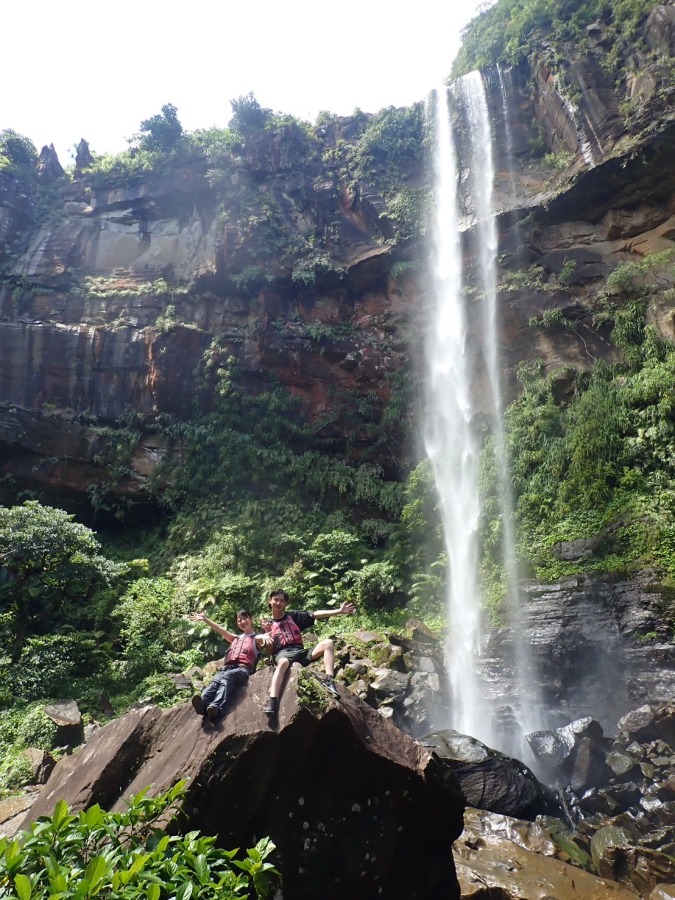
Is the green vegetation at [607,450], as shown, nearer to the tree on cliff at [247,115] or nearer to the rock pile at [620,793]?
the rock pile at [620,793]

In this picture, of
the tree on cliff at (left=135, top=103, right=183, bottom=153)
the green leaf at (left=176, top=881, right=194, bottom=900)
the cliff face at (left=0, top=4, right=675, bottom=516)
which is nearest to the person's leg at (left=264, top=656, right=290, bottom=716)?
the green leaf at (left=176, top=881, right=194, bottom=900)

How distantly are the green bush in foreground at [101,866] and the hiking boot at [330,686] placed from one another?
5.24 ft

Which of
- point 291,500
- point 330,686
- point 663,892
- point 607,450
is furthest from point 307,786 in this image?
point 291,500

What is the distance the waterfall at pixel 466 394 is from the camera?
10.0 m

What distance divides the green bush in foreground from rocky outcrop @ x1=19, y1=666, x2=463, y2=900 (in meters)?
1.18

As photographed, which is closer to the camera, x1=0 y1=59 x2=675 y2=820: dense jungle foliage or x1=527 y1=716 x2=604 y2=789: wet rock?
x1=527 y1=716 x2=604 y2=789: wet rock

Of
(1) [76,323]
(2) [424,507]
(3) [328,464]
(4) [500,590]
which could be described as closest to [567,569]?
(4) [500,590]

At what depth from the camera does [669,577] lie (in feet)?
30.2

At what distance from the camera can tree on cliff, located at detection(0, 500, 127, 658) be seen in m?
10.1

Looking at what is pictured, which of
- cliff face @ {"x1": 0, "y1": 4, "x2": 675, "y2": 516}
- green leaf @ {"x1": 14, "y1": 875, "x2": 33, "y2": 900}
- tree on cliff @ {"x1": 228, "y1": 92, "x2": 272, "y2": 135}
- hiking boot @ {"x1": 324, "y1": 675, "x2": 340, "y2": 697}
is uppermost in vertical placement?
tree on cliff @ {"x1": 228, "y1": 92, "x2": 272, "y2": 135}

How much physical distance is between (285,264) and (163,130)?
9.28 m

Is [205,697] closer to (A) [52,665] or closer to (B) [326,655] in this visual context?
(B) [326,655]

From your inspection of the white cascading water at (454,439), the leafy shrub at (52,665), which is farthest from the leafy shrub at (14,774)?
the white cascading water at (454,439)

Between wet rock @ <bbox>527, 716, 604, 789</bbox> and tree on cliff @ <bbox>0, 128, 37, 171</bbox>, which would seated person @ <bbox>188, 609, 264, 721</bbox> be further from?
tree on cliff @ <bbox>0, 128, 37, 171</bbox>
